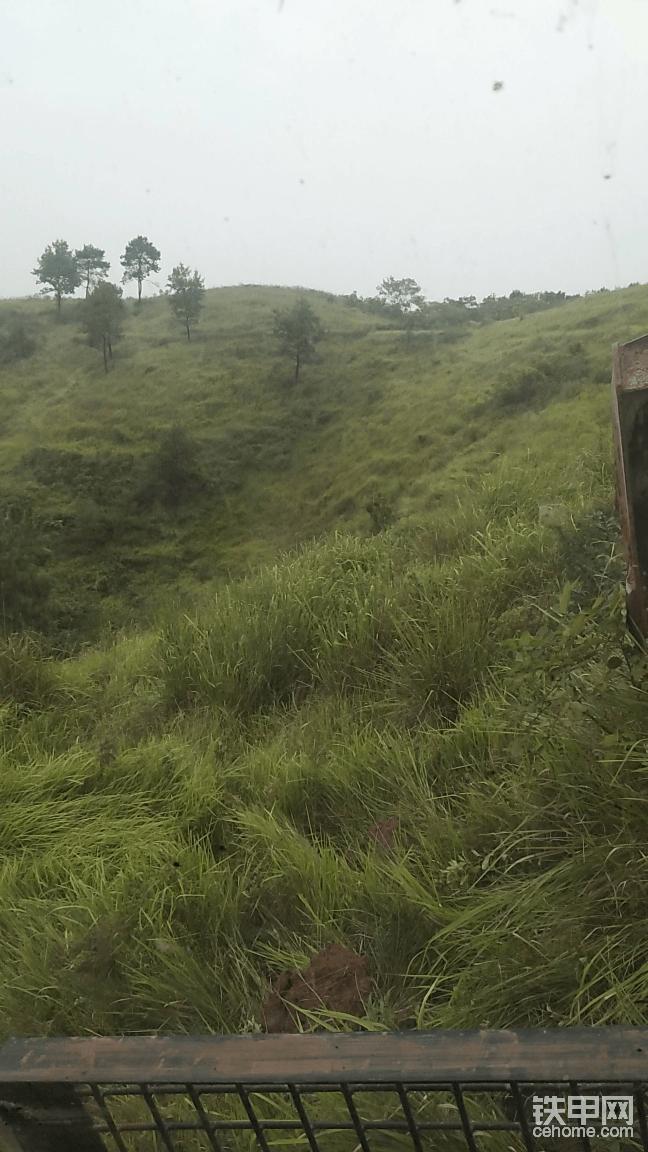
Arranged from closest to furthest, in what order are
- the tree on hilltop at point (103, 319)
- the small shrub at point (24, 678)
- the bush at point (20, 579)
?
1. the small shrub at point (24, 678)
2. the bush at point (20, 579)
3. the tree on hilltop at point (103, 319)

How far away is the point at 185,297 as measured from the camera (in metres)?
20.5

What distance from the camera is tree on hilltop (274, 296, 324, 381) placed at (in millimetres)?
18969

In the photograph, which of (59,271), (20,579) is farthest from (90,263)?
(20,579)

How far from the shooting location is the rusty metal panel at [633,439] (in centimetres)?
146

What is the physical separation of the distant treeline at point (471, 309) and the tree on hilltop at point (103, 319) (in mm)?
7233

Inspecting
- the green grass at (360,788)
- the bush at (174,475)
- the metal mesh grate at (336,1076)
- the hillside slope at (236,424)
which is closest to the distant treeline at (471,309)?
the hillside slope at (236,424)

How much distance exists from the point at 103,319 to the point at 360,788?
787 inches

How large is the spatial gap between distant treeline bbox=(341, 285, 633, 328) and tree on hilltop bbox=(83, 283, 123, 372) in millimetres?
7233

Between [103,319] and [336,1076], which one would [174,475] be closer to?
[103,319]

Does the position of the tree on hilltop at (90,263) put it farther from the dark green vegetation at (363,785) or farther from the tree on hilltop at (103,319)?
the dark green vegetation at (363,785)

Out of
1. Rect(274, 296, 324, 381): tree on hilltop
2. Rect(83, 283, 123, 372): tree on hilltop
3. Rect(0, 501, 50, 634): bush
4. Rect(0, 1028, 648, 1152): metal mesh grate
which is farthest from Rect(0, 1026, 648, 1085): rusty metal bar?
Rect(83, 283, 123, 372): tree on hilltop

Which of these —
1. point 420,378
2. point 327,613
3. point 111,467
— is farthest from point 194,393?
point 327,613

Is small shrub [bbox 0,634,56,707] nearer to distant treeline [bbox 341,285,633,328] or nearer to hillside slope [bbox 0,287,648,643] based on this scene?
hillside slope [bbox 0,287,648,643]

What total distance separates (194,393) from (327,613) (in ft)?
55.5
